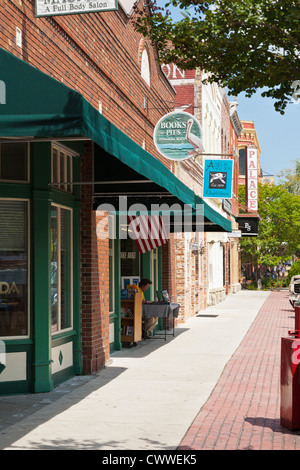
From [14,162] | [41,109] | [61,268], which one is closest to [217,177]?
[61,268]

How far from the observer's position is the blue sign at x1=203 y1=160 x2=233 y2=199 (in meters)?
21.4

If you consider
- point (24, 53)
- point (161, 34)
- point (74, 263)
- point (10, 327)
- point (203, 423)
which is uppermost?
point (161, 34)

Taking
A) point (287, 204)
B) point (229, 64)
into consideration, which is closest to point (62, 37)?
point (229, 64)

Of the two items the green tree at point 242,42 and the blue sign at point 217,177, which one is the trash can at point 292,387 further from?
the blue sign at point 217,177

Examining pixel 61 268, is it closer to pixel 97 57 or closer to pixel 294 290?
pixel 97 57

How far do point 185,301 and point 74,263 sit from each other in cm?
1043

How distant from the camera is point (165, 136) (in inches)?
617

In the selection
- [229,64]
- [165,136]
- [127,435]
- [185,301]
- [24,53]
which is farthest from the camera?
[185,301]

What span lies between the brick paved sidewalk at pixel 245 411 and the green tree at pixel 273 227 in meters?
33.2

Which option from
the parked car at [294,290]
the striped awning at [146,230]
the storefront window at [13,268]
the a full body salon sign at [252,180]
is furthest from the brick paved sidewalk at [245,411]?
the a full body salon sign at [252,180]

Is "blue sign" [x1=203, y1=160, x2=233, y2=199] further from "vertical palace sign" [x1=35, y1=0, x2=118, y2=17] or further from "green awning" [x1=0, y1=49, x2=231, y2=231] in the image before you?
"green awning" [x1=0, y1=49, x2=231, y2=231]

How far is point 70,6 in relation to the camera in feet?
24.3

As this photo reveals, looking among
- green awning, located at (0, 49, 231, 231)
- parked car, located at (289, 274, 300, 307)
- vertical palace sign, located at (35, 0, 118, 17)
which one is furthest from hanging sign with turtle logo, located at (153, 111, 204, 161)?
parked car, located at (289, 274, 300, 307)

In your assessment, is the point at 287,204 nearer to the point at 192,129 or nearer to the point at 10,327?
the point at 192,129
